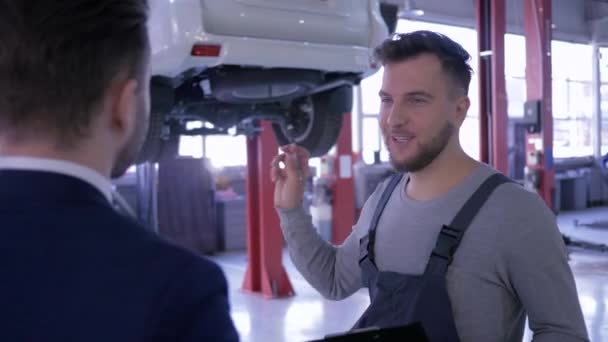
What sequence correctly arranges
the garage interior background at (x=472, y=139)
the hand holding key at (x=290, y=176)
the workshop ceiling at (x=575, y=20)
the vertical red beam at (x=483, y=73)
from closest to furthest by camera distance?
the hand holding key at (x=290, y=176) < the vertical red beam at (x=483, y=73) < the garage interior background at (x=472, y=139) < the workshop ceiling at (x=575, y=20)

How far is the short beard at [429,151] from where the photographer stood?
1584mm

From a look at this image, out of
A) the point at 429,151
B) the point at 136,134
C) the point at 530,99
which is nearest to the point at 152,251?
the point at 136,134

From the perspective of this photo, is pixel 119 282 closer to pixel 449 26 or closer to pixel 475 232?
pixel 475 232

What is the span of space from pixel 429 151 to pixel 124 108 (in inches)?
38.5

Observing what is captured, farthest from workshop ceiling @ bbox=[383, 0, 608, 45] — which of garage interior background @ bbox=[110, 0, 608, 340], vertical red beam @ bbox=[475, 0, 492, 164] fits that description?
vertical red beam @ bbox=[475, 0, 492, 164]

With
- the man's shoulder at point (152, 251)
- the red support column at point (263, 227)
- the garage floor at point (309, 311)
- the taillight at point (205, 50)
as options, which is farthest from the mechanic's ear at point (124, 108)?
the red support column at point (263, 227)

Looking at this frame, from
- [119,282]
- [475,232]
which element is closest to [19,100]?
[119,282]

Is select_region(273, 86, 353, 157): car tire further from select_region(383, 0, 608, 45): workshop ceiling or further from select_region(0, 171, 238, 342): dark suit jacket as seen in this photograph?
select_region(383, 0, 608, 45): workshop ceiling

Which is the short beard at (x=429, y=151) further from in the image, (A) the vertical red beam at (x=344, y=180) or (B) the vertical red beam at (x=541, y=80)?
(B) the vertical red beam at (x=541, y=80)

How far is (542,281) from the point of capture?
4.40ft

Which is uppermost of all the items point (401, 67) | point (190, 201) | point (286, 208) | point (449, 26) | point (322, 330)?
point (449, 26)

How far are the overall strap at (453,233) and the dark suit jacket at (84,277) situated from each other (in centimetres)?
81

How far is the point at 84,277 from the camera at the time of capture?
666mm

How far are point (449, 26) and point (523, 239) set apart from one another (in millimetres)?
9957
